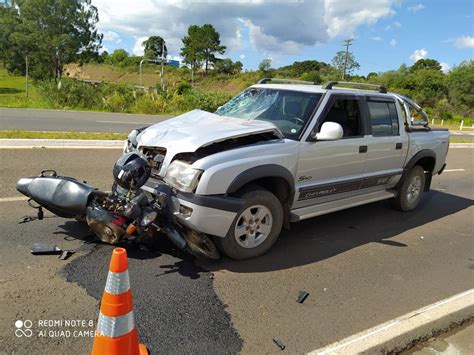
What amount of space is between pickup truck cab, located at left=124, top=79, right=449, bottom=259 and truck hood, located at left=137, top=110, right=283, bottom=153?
0.04ft

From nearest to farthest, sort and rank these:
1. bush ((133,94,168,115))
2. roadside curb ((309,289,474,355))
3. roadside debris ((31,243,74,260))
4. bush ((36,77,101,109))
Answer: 1. roadside curb ((309,289,474,355))
2. roadside debris ((31,243,74,260))
3. bush ((36,77,101,109))
4. bush ((133,94,168,115))

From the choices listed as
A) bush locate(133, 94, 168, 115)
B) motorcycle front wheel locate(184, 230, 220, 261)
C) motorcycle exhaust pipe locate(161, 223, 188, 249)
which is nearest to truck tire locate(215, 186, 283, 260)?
motorcycle front wheel locate(184, 230, 220, 261)

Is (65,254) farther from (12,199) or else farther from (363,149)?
(363,149)

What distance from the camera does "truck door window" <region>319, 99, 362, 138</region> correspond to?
199 inches

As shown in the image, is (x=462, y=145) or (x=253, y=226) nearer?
(x=253, y=226)

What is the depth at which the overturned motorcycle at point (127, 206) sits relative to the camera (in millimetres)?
3770

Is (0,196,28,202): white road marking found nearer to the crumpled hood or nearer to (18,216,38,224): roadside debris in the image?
(18,216,38,224): roadside debris

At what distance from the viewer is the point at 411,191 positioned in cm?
661

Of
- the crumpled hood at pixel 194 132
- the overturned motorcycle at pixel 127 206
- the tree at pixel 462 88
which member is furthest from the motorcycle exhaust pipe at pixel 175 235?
the tree at pixel 462 88

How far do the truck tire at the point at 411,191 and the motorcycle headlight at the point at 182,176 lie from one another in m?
4.00

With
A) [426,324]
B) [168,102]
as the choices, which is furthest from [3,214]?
[168,102]

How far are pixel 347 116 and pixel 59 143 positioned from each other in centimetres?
651

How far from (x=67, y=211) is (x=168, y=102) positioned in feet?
76.0

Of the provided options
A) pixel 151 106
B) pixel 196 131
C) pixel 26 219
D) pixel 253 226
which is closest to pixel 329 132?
pixel 253 226
